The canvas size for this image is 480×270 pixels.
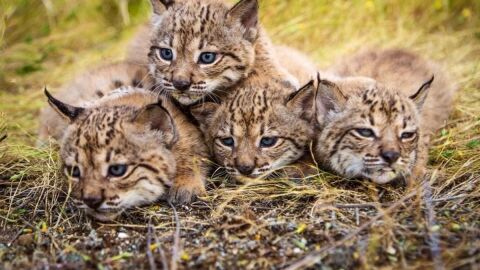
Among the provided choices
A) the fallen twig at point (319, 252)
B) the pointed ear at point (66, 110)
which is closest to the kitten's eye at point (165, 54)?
the pointed ear at point (66, 110)

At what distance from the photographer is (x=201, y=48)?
228 inches

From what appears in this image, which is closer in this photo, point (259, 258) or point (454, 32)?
point (259, 258)

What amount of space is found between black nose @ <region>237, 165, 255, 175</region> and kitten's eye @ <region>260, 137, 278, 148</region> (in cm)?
27

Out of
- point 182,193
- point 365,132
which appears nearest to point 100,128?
point 182,193

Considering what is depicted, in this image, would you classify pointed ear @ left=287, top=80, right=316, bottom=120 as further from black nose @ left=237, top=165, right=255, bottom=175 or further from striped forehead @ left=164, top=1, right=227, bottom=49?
striped forehead @ left=164, top=1, right=227, bottom=49

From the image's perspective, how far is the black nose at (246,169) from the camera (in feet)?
17.4

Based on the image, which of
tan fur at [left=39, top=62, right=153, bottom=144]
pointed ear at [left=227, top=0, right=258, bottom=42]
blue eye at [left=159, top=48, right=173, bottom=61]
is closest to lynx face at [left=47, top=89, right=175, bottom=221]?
blue eye at [left=159, top=48, right=173, bottom=61]

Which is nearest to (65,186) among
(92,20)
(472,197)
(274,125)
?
(274,125)

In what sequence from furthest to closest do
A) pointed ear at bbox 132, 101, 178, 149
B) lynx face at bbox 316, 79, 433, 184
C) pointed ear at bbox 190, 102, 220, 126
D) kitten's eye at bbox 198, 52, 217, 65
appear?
kitten's eye at bbox 198, 52, 217, 65 < pointed ear at bbox 190, 102, 220, 126 < lynx face at bbox 316, 79, 433, 184 < pointed ear at bbox 132, 101, 178, 149

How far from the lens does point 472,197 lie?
196 inches

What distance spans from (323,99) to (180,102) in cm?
138

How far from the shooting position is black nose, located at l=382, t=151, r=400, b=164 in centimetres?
504

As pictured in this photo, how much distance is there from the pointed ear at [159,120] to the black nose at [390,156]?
1810mm

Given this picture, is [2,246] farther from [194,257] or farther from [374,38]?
[374,38]
